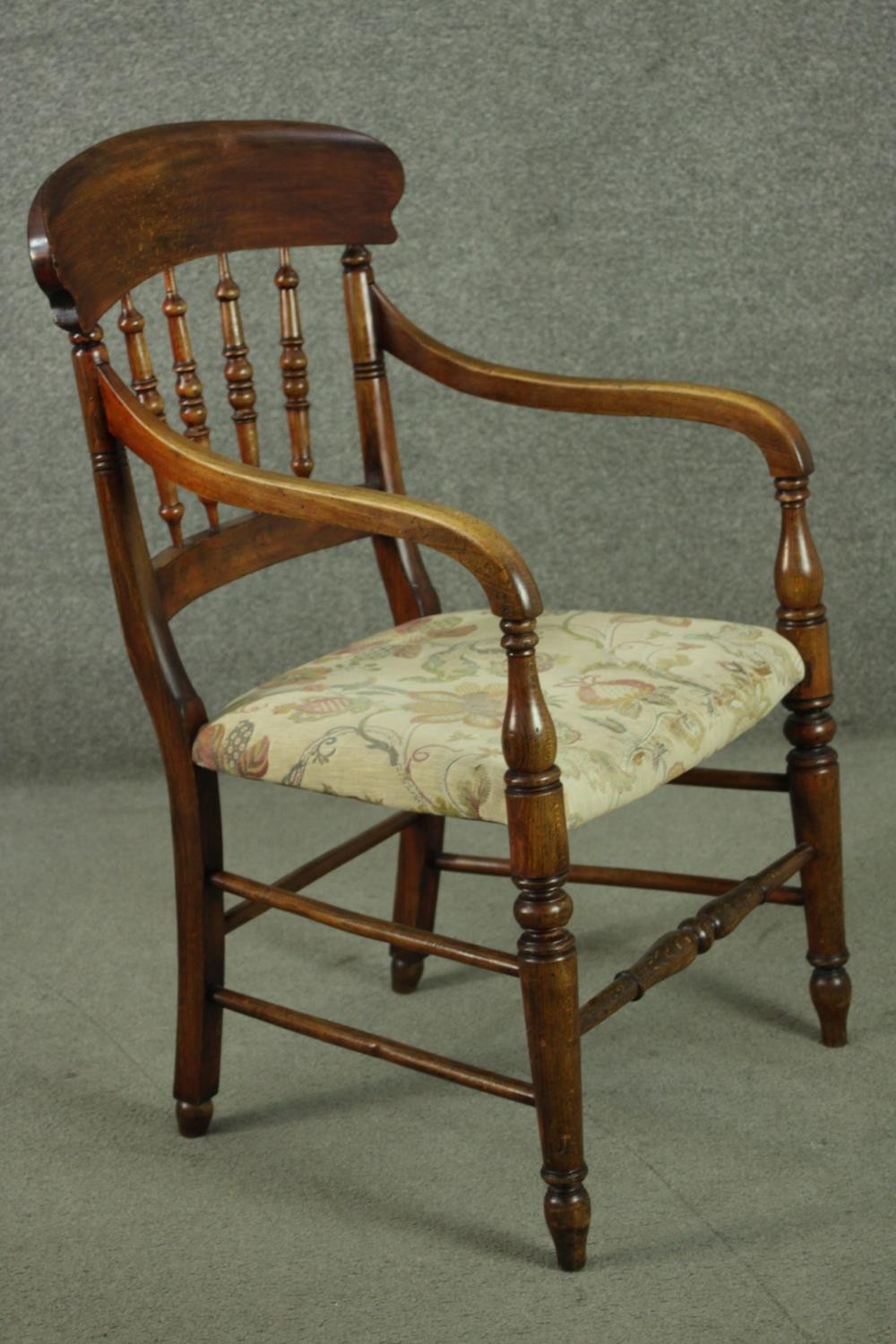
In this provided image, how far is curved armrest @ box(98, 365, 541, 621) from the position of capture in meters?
1.02

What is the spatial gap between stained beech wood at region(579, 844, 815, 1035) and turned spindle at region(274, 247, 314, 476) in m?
0.49

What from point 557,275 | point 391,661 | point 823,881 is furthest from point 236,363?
point 557,275

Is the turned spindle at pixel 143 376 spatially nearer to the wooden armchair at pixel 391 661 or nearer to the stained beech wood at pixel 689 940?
the wooden armchair at pixel 391 661

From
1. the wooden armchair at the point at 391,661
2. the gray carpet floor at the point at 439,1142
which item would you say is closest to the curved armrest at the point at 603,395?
the wooden armchair at the point at 391,661

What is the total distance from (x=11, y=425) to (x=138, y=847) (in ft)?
1.96

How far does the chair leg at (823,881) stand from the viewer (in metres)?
1.35

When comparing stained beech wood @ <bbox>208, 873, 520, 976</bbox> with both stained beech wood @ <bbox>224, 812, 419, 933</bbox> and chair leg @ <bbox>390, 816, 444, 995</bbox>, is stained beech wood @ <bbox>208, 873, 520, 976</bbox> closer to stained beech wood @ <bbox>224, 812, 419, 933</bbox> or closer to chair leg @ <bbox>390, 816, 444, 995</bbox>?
stained beech wood @ <bbox>224, 812, 419, 933</bbox>

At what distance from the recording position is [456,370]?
1.41m

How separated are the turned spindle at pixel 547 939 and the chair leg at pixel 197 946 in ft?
0.98

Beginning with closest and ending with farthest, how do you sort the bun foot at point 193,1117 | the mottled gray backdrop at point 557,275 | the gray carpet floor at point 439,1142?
1. the gray carpet floor at point 439,1142
2. the bun foot at point 193,1117
3. the mottled gray backdrop at point 557,275

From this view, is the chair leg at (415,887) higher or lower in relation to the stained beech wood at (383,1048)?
lower

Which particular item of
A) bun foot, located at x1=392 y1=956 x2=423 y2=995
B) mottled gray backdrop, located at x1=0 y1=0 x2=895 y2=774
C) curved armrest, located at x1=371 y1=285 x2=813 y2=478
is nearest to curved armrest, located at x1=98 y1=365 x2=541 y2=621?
curved armrest, located at x1=371 y1=285 x2=813 y2=478

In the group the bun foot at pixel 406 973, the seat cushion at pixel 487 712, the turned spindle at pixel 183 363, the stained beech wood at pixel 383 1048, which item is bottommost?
the bun foot at pixel 406 973

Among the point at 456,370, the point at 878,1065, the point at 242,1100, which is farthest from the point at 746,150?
the point at 242,1100
